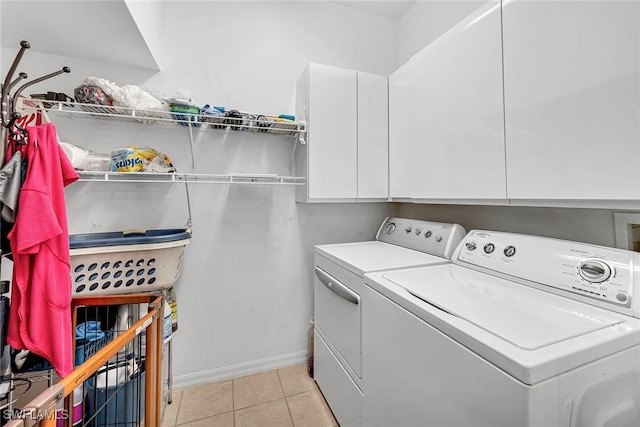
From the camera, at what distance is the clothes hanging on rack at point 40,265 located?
0.84 metres

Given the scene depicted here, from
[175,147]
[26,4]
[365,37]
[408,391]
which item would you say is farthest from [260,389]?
[365,37]

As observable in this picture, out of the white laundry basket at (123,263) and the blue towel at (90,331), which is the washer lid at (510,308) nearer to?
the white laundry basket at (123,263)

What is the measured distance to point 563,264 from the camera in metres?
0.91

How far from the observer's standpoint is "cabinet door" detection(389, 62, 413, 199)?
1600 mm

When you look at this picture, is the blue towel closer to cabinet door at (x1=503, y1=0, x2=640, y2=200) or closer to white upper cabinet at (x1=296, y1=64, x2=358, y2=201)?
white upper cabinet at (x1=296, y1=64, x2=358, y2=201)

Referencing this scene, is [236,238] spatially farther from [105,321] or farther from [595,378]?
[595,378]

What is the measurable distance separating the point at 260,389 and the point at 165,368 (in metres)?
0.62

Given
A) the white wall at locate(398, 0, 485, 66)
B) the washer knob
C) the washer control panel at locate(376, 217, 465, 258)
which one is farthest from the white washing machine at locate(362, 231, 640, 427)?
the white wall at locate(398, 0, 485, 66)

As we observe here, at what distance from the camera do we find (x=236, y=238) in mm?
1787

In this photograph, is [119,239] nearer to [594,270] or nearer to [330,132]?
[330,132]

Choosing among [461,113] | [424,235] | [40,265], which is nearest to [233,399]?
[40,265]

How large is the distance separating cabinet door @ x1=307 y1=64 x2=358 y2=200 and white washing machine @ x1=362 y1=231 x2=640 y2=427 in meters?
0.72

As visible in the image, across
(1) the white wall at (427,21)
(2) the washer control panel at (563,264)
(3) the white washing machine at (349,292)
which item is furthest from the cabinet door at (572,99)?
(1) the white wall at (427,21)

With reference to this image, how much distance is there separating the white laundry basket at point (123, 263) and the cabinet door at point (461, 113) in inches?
57.2
